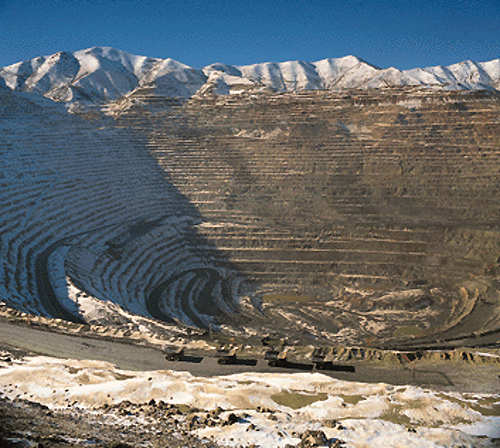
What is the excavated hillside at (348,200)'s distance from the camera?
72.0ft

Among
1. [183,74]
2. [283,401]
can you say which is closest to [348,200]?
[283,401]

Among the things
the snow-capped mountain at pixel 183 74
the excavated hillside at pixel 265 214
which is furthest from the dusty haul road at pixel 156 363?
the snow-capped mountain at pixel 183 74

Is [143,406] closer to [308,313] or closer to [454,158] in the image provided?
[308,313]

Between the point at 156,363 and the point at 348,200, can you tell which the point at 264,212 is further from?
the point at 156,363

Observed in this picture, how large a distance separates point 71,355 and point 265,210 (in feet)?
63.1

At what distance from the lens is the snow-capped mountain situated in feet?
270

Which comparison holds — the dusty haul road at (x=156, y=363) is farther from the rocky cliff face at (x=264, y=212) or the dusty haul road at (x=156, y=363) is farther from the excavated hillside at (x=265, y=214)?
→ the rocky cliff face at (x=264, y=212)

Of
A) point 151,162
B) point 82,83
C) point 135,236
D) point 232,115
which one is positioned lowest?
point 135,236

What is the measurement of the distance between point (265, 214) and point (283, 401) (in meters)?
20.1

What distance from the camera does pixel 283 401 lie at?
31.7 ft

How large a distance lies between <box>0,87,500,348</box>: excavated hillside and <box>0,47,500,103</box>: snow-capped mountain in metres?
40.2

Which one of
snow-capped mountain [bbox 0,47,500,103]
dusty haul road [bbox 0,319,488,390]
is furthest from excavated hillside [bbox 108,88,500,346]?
snow-capped mountain [bbox 0,47,500,103]

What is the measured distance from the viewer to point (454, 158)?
3039cm

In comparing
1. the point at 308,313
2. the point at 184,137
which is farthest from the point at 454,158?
the point at 184,137
